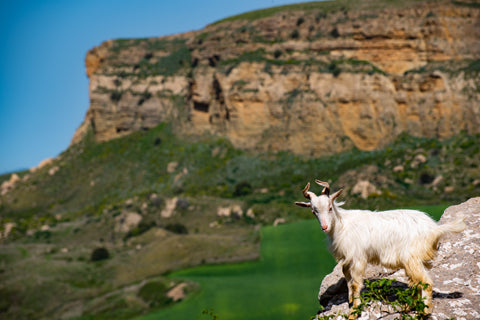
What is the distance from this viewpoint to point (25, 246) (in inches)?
2803

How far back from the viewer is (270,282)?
42.4 metres

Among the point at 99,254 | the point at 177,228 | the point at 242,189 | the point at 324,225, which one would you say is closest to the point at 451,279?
the point at 324,225

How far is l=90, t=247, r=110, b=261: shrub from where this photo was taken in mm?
61594

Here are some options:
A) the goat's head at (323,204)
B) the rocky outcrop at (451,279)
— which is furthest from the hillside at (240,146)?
the goat's head at (323,204)

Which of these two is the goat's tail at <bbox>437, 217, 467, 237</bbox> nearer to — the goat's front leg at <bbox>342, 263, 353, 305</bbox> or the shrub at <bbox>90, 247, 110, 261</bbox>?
the goat's front leg at <bbox>342, 263, 353, 305</bbox>

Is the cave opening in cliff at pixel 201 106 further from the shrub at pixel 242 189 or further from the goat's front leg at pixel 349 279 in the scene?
the goat's front leg at pixel 349 279

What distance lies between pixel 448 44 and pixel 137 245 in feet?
197

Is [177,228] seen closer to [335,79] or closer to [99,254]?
[99,254]

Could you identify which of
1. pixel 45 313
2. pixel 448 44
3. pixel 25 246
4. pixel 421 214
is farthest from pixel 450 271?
pixel 448 44

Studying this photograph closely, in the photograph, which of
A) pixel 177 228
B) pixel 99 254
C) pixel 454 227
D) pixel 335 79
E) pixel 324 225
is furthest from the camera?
pixel 335 79

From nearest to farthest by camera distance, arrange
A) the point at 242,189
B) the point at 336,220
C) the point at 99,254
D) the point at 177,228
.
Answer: the point at 336,220 < the point at 99,254 < the point at 177,228 < the point at 242,189

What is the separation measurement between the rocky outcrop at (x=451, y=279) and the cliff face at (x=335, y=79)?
69.8m

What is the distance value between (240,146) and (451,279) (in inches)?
3045

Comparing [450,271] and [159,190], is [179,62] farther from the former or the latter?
[450,271]
